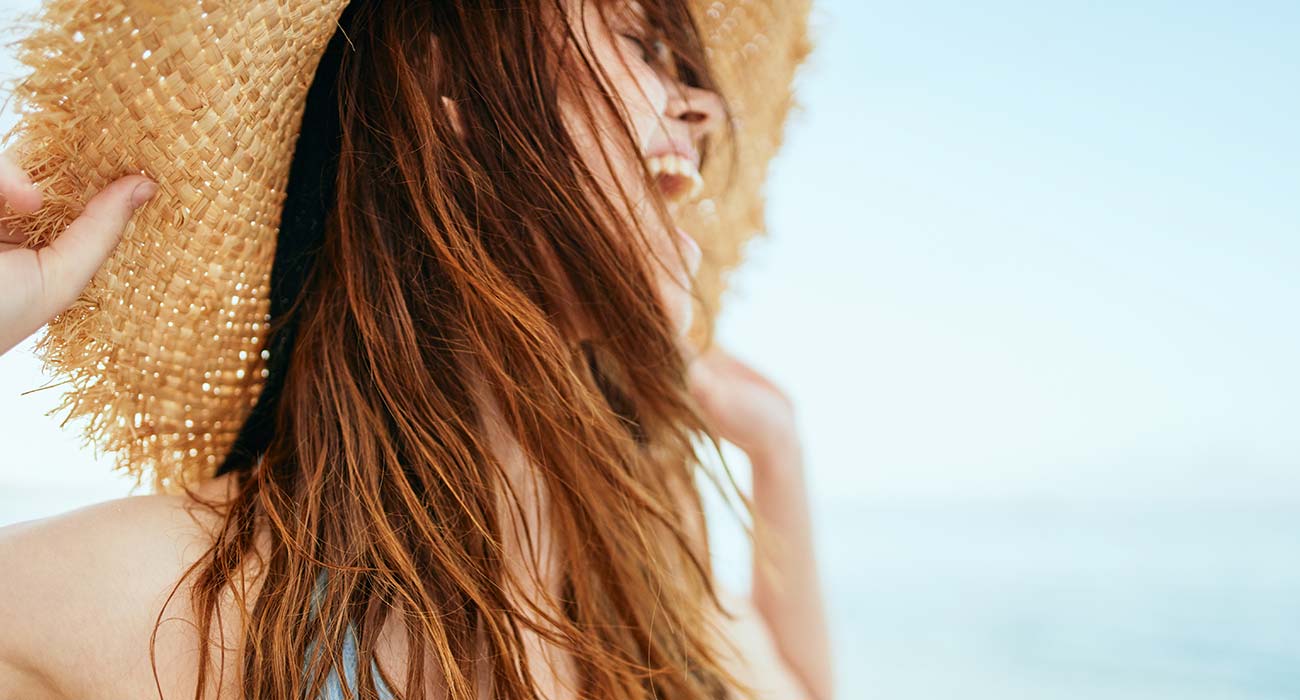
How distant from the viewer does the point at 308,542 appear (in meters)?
0.67

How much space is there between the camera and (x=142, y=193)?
62 centimetres

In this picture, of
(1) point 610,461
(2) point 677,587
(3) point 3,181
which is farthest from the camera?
(2) point 677,587

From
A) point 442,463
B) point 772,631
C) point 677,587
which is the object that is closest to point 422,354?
point 442,463

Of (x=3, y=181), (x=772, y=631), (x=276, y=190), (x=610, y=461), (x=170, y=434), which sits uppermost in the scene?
(x=3, y=181)

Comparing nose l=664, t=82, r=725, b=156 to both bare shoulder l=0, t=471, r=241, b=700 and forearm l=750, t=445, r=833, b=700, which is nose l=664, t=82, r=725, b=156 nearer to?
forearm l=750, t=445, r=833, b=700

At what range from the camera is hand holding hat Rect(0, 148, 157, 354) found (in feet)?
1.76

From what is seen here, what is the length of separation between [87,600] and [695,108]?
726 mm

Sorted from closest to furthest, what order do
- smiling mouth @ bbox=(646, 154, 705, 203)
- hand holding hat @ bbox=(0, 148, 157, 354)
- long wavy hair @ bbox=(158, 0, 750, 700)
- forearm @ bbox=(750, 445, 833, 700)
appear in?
hand holding hat @ bbox=(0, 148, 157, 354)
long wavy hair @ bbox=(158, 0, 750, 700)
smiling mouth @ bbox=(646, 154, 705, 203)
forearm @ bbox=(750, 445, 833, 700)

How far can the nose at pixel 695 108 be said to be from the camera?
3.08 feet

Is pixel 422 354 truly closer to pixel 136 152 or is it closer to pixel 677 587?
pixel 136 152

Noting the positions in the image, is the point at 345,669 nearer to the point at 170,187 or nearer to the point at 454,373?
the point at 454,373

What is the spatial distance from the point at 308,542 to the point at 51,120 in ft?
1.14

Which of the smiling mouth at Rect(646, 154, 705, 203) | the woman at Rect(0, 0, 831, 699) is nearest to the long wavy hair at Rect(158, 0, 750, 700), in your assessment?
the woman at Rect(0, 0, 831, 699)

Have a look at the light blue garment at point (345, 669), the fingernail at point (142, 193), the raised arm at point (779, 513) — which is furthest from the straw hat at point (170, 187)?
the raised arm at point (779, 513)
